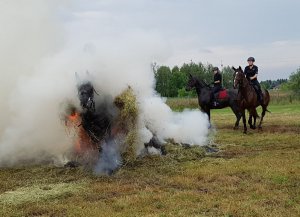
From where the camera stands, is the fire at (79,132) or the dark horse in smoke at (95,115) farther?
the fire at (79,132)

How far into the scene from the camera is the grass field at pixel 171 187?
8117mm

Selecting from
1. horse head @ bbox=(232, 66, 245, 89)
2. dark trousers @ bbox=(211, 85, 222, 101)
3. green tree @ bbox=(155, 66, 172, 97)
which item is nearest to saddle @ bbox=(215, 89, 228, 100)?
dark trousers @ bbox=(211, 85, 222, 101)

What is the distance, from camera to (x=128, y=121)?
1220cm

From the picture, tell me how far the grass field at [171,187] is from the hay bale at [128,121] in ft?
1.33

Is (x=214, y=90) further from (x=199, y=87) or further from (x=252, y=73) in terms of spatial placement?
(x=252, y=73)

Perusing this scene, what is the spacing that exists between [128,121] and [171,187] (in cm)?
290

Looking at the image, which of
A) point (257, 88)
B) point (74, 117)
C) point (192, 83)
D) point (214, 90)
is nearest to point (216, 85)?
point (214, 90)

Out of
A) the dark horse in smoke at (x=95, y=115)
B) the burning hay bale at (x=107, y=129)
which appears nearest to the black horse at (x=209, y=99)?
the burning hay bale at (x=107, y=129)

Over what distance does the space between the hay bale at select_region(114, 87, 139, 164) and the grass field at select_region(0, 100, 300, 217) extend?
404 millimetres

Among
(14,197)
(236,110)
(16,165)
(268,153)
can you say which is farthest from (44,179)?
(236,110)

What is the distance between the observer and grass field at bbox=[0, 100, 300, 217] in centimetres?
812

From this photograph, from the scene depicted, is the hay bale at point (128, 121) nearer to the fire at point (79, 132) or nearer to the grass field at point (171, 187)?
the grass field at point (171, 187)

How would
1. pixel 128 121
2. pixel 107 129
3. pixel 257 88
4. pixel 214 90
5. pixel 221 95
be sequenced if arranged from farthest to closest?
pixel 214 90 < pixel 221 95 < pixel 257 88 < pixel 128 121 < pixel 107 129

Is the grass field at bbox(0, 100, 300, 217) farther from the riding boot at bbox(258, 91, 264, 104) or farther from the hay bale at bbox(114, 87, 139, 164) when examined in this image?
the riding boot at bbox(258, 91, 264, 104)
